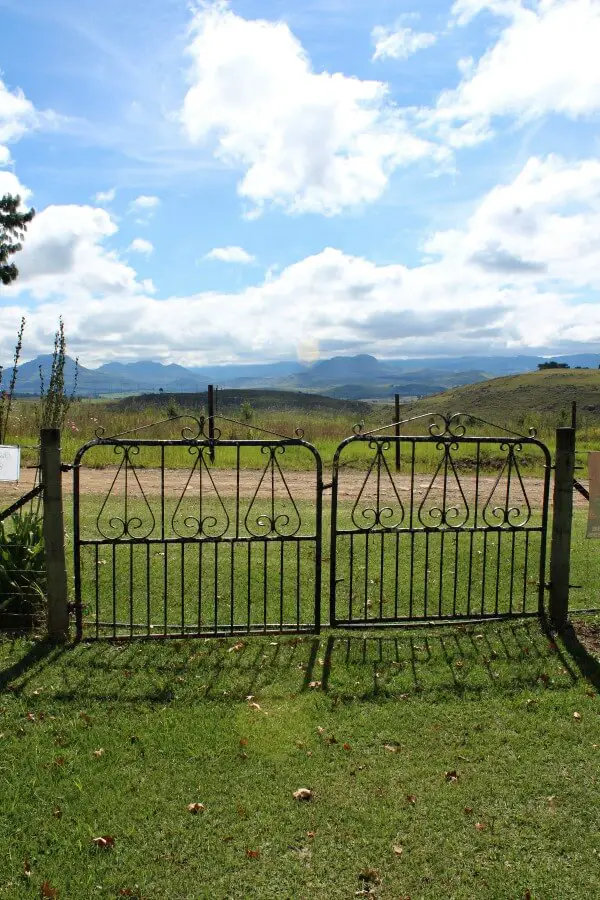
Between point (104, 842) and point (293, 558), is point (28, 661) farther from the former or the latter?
point (293, 558)

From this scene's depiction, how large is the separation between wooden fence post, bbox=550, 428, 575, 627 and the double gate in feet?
0.49

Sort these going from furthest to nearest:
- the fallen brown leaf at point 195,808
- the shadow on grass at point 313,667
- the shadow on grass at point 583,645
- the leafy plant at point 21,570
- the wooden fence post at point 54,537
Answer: the leafy plant at point 21,570 < the wooden fence post at point 54,537 < the shadow on grass at point 583,645 < the shadow on grass at point 313,667 < the fallen brown leaf at point 195,808

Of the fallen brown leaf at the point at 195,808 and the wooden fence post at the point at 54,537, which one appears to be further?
the wooden fence post at the point at 54,537

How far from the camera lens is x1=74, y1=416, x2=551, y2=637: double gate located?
5.89 metres

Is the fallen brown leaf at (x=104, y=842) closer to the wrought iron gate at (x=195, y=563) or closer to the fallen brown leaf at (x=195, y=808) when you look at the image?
the fallen brown leaf at (x=195, y=808)

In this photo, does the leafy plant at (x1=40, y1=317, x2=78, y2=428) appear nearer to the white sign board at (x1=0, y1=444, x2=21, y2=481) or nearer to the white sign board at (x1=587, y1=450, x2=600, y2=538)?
the white sign board at (x1=0, y1=444, x2=21, y2=481)

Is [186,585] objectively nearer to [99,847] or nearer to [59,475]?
[59,475]

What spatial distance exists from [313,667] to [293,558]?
300 centimetres

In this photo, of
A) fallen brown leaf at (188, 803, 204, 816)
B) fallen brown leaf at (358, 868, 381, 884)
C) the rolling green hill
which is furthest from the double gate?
the rolling green hill

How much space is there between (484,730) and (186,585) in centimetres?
391

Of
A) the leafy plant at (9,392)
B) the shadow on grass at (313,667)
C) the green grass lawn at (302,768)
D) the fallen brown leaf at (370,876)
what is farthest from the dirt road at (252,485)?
the fallen brown leaf at (370,876)

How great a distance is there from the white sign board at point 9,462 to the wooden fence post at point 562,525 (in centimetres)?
506

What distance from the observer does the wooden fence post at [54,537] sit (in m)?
5.69

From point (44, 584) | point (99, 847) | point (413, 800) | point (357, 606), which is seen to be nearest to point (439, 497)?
point (357, 606)
